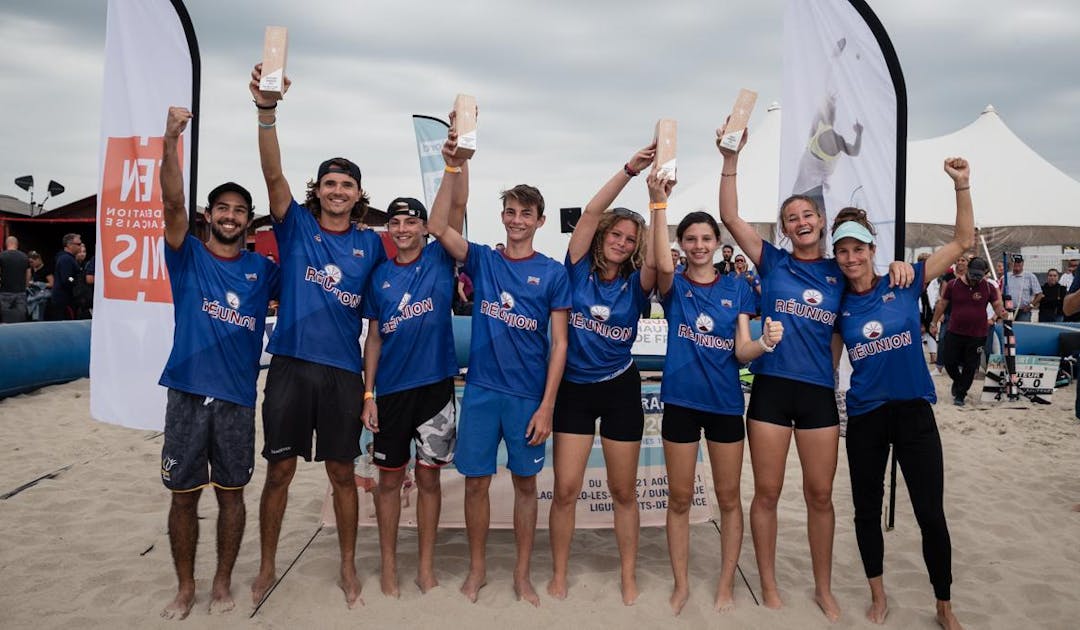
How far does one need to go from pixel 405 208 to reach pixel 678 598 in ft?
7.40

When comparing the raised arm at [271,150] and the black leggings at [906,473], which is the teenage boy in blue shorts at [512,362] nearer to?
the raised arm at [271,150]

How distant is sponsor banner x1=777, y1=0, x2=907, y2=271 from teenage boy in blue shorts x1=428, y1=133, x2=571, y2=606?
1.67 meters

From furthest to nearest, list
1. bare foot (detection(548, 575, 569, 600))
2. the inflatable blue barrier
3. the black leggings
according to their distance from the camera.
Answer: the inflatable blue barrier < bare foot (detection(548, 575, 569, 600)) < the black leggings

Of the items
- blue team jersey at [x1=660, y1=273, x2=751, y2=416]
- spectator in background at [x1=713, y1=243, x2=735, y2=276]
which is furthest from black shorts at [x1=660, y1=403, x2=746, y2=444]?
spectator in background at [x1=713, y1=243, x2=735, y2=276]

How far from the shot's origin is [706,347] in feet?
10.1

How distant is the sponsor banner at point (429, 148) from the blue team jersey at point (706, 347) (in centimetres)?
771

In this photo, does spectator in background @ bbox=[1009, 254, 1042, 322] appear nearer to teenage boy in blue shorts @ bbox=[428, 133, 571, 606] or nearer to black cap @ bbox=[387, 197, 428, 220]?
teenage boy in blue shorts @ bbox=[428, 133, 571, 606]

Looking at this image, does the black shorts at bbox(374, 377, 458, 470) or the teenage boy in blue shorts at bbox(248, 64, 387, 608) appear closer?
the teenage boy in blue shorts at bbox(248, 64, 387, 608)

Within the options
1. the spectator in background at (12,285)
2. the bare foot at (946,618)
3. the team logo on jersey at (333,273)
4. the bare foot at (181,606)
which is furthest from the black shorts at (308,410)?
the spectator in background at (12,285)

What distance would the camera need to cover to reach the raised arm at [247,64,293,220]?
286 centimetres

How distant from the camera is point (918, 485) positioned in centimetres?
292

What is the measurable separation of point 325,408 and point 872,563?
263 centimetres

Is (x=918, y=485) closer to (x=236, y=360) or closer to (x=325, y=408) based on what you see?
(x=325, y=408)

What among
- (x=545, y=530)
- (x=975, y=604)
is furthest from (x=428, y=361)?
(x=975, y=604)
